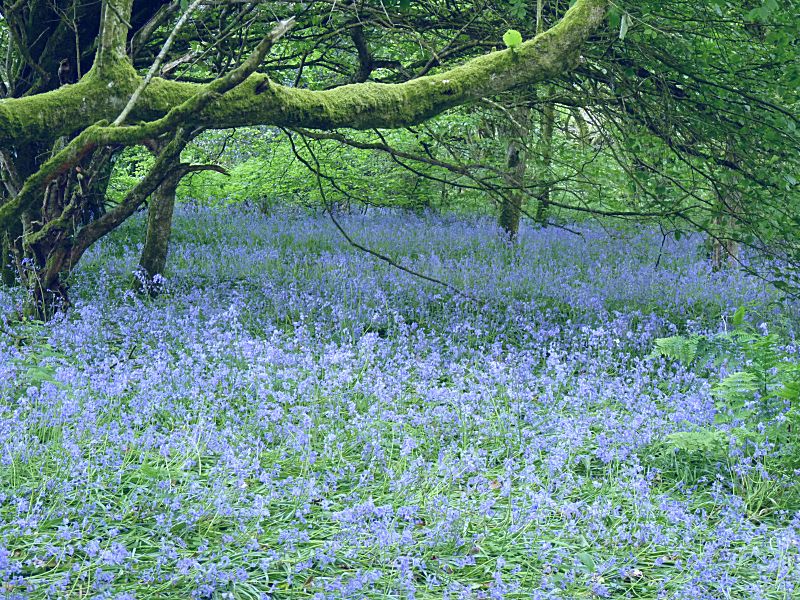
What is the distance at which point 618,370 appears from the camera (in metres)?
6.07

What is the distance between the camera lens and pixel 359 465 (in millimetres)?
4305

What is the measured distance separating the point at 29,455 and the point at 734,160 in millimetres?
6098

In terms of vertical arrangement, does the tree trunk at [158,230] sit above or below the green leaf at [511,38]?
below

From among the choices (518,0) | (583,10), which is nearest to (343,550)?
(583,10)

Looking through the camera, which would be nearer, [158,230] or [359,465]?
[359,465]

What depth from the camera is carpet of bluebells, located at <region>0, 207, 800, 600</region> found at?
10.6 feet

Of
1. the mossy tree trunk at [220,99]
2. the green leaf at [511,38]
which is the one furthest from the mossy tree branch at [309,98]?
the green leaf at [511,38]

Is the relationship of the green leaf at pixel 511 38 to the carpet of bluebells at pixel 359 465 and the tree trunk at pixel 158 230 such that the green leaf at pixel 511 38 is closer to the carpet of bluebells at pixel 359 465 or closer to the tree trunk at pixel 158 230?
the carpet of bluebells at pixel 359 465

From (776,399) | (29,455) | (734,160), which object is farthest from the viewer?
(734,160)

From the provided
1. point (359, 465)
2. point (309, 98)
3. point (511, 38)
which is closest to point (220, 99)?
point (309, 98)

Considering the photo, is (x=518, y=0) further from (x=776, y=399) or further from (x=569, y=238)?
(x=569, y=238)

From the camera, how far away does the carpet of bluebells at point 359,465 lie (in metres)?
3.24

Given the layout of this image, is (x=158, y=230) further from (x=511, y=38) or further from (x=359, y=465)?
(x=511, y=38)

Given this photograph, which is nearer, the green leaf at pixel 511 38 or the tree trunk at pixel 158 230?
the green leaf at pixel 511 38
